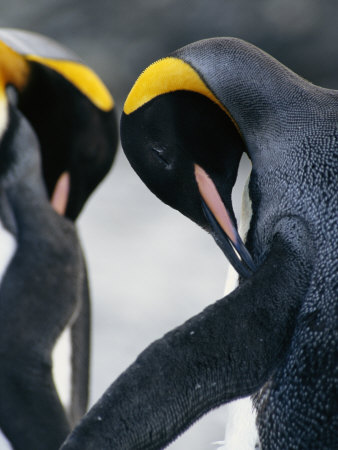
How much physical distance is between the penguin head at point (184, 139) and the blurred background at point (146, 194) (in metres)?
1.10

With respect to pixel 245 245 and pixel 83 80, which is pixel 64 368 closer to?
pixel 83 80

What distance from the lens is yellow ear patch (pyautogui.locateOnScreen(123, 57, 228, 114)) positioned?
51.1 inches

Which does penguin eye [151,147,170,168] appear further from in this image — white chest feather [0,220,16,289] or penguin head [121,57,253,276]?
white chest feather [0,220,16,289]

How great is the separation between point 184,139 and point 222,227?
135mm

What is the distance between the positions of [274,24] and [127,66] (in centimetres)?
67

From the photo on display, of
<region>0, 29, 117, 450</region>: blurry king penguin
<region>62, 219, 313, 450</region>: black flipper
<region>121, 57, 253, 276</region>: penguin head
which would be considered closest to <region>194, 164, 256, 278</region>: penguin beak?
<region>121, 57, 253, 276</region>: penguin head

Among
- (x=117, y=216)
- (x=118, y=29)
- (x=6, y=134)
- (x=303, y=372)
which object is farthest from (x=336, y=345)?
(x=118, y=29)

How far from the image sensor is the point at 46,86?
2.11 meters

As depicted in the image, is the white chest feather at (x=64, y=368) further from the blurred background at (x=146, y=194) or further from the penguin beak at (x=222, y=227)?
the penguin beak at (x=222, y=227)

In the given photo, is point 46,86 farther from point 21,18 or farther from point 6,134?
point 21,18

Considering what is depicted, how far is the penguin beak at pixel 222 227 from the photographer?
127 centimetres

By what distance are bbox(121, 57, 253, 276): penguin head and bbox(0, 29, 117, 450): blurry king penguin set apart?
0.67 m

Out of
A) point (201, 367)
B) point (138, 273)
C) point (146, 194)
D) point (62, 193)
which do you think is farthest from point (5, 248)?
point (146, 194)

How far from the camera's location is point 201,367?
1.10 m
